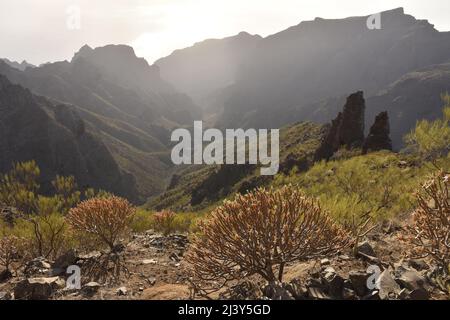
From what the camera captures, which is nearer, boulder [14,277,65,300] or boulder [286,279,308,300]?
boulder [286,279,308,300]

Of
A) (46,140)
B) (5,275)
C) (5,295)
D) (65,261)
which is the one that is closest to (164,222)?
(65,261)

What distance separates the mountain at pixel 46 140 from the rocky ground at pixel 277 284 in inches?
4475

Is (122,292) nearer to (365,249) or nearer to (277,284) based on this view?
(277,284)

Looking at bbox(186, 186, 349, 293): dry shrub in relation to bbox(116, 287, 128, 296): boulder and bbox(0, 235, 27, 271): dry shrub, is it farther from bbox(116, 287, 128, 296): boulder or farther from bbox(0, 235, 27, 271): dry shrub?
bbox(0, 235, 27, 271): dry shrub

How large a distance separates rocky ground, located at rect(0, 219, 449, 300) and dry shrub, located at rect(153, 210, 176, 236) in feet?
10.7

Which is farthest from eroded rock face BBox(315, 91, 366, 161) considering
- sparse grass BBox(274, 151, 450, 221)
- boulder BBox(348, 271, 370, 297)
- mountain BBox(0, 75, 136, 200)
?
mountain BBox(0, 75, 136, 200)

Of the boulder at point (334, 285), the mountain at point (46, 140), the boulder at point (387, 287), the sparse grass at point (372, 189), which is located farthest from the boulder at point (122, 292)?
the mountain at point (46, 140)

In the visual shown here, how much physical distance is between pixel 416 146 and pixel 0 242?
617 inches

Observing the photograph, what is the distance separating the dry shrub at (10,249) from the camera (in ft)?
29.8

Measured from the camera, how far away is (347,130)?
146ft

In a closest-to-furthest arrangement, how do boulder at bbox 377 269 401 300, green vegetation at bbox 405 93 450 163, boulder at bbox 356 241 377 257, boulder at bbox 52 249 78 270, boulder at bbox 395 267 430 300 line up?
1. boulder at bbox 395 267 430 300
2. boulder at bbox 377 269 401 300
3. boulder at bbox 356 241 377 257
4. boulder at bbox 52 249 78 270
5. green vegetation at bbox 405 93 450 163

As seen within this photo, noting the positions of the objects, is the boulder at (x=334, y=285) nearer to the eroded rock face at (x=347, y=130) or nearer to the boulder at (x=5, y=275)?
the boulder at (x=5, y=275)

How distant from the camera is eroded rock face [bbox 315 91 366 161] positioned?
4403 centimetres
